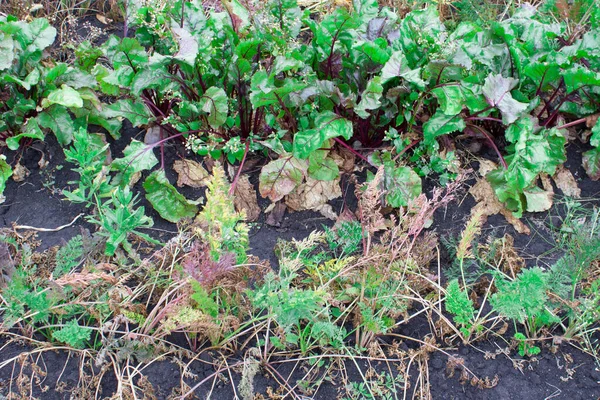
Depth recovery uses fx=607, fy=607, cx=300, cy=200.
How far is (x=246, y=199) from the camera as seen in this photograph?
2.74 meters

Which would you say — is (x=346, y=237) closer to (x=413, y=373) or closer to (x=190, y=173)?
(x=413, y=373)

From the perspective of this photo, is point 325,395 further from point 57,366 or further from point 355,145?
point 355,145

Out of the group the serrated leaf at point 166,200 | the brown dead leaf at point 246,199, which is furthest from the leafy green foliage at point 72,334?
the brown dead leaf at point 246,199

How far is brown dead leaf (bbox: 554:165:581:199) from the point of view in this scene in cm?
284

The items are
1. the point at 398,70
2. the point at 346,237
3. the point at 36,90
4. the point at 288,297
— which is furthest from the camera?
the point at 36,90

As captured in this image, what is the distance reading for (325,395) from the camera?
2.04 metres

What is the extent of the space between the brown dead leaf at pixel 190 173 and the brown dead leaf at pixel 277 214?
36cm

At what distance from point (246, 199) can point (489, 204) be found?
3.62 feet

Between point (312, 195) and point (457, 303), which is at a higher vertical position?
point (457, 303)

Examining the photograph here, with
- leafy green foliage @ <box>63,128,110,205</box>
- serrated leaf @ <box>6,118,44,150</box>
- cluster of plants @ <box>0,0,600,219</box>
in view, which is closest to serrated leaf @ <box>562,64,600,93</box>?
cluster of plants @ <box>0,0,600,219</box>

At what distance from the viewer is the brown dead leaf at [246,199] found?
2.71 meters

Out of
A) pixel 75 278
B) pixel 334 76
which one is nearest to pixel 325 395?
pixel 75 278

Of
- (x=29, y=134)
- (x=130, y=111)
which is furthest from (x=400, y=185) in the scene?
(x=29, y=134)

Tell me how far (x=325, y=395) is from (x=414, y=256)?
62cm
